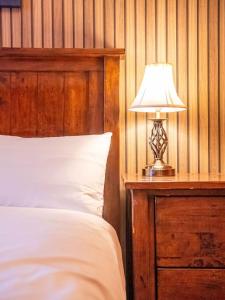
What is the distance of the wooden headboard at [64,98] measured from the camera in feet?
6.28

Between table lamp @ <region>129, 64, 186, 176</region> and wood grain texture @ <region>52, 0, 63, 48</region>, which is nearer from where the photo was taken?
table lamp @ <region>129, 64, 186, 176</region>

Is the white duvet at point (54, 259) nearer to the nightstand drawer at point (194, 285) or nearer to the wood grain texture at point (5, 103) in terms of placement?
the nightstand drawer at point (194, 285)

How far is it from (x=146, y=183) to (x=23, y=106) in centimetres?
78

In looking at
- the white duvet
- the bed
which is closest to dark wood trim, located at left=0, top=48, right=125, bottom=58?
the bed

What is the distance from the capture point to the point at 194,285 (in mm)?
1455

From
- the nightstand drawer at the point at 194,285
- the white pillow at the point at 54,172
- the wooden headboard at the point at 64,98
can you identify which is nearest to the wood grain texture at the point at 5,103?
the wooden headboard at the point at 64,98

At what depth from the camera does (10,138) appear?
5.67ft

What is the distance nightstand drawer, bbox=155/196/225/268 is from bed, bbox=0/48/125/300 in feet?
0.58

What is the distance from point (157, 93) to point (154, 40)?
0.41 meters

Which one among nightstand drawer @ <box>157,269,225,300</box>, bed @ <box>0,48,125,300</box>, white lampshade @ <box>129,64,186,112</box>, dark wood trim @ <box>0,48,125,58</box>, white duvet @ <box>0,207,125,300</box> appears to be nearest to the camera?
white duvet @ <box>0,207,125,300</box>

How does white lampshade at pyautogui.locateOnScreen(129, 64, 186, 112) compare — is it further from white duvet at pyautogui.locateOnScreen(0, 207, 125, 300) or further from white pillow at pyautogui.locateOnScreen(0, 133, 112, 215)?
white duvet at pyautogui.locateOnScreen(0, 207, 125, 300)

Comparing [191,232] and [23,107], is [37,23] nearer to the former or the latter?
[23,107]

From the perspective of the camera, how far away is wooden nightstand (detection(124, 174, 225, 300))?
1.46 m

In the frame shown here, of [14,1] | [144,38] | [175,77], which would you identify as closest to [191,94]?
[175,77]
